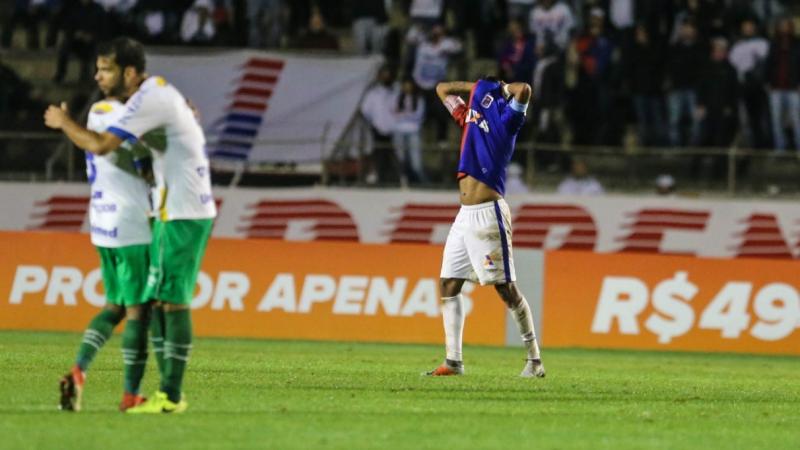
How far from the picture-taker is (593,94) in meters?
28.7

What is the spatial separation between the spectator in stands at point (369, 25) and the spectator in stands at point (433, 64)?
1.07 metres

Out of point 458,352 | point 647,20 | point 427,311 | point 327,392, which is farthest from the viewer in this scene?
point 647,20

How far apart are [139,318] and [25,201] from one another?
644 inches

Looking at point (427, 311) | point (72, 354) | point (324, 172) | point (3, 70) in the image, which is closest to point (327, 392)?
point (72, 354)

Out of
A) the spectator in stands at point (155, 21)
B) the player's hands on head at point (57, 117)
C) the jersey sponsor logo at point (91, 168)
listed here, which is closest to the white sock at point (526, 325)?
the jersey sponsor logo at point (91, 168)

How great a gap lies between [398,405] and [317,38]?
17.3 meters

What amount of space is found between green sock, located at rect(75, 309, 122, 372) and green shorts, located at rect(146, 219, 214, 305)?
0.60m

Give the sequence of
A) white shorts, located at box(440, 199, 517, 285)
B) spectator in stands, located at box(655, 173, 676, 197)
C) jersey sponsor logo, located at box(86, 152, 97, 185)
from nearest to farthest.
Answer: jersey sponsor logo, located at box(86, 152, 97, 185)
white shorts, located at box(440, 199, 517, 285)
spectator in stands, located at box(655, 173, 676, 197)

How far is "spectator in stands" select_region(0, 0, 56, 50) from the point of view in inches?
1211

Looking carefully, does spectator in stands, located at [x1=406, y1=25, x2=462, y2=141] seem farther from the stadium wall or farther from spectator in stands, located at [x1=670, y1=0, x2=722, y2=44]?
the stadium wall

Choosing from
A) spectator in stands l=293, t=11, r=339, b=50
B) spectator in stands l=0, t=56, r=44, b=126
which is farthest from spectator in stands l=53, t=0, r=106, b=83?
spectator in stands l=293, t=11, r=339, b=50

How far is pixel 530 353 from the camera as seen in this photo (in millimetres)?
16516

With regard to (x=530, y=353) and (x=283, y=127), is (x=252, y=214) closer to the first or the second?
(x=283, y=127)

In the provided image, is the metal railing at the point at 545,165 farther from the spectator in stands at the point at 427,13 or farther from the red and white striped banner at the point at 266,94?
the spectator in stands at the point at 427,13
